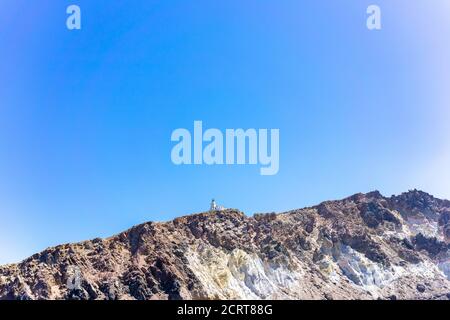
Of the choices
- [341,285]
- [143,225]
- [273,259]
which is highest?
[143,225]

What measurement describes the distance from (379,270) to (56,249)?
7733cm

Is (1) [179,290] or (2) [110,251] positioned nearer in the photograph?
(1) [179,290]

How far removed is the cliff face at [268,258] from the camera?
9494 centimetres

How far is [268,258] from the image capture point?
116m

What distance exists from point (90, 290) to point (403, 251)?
84.5 meters

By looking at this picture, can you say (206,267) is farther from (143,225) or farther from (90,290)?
(90,290)

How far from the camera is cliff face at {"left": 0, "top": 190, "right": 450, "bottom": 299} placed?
9494cm
